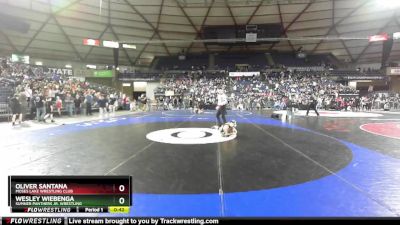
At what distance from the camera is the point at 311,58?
127 feet

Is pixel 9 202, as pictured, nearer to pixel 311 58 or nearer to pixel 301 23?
pixel 301 23

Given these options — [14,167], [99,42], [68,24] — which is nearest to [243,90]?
[99,42]
